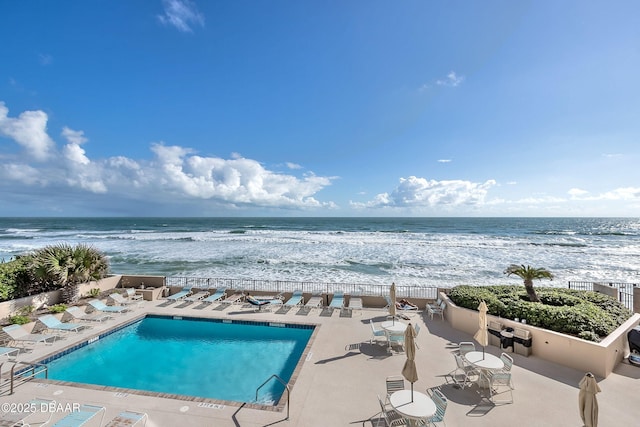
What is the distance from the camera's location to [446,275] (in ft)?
69.8

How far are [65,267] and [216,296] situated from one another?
223 inches

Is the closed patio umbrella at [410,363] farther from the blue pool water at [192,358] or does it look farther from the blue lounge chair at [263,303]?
the blue lounge chair at [263,303]

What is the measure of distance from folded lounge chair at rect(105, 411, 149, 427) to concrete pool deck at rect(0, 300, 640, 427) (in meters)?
0.24

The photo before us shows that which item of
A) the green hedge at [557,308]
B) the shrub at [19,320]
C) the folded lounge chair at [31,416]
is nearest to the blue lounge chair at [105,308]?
the shrub at [19,320]

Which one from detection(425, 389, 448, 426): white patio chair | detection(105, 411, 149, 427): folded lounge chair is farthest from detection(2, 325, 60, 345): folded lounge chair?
detection(425, 389, 448, 426): white patio chair

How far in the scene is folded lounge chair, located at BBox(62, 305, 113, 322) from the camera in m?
10.3

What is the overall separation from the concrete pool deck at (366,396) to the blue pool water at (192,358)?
2.02 feet

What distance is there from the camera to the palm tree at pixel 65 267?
10.8 meters

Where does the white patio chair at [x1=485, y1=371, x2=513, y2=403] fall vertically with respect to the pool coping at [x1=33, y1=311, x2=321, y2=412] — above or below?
above

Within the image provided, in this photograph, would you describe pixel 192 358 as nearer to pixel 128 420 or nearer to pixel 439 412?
pixel 128 420

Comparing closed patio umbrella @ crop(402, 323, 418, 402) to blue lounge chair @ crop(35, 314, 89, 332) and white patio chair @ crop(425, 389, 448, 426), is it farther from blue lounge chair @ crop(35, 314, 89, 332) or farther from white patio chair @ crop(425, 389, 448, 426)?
blue lounge chair @ crop(35, 314, 89, 332)

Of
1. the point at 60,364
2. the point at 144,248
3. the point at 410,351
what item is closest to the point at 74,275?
the point at 60,364

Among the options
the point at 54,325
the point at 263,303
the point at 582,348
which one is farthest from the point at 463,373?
the point at 54,325

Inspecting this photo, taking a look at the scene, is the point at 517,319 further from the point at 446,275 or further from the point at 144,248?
the point at 144,248
